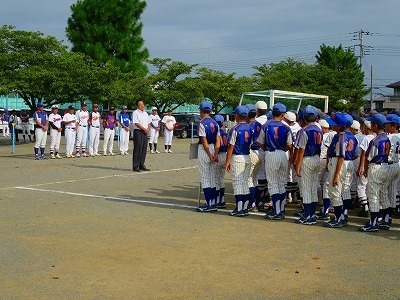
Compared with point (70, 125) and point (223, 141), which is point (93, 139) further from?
point (223, 141)

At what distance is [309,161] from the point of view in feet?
32.4

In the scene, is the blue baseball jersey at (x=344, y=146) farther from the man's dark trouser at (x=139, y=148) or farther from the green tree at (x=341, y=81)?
the green tree at (x=341, y=81)

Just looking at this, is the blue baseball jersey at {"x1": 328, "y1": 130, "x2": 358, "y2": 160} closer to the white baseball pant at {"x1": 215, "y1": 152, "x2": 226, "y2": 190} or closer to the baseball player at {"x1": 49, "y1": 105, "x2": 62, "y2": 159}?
the white baseball pant at {"x1": 215, "y1": 152, "x2": 226, "y2": 190}

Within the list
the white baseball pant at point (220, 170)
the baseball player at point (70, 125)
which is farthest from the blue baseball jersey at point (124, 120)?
the white baseball pant at point (220, 170)

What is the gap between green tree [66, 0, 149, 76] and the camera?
50281 mm

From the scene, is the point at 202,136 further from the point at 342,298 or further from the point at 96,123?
the point at 96,123

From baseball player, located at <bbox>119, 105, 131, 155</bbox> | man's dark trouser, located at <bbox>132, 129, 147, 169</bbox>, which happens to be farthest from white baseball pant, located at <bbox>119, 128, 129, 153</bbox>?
man's dark trouser, located at <bbox>132, 129, 147, 169</bbox>

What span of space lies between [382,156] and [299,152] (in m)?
1.30

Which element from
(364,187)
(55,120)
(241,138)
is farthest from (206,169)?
(55,120)

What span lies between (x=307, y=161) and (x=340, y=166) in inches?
24.4

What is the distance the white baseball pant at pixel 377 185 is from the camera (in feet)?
30.7

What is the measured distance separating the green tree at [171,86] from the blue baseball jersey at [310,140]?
33.6 metres

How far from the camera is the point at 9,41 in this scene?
32.7 metres

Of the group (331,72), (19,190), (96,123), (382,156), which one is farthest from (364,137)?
(331,72)
